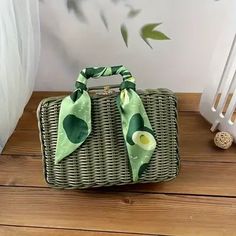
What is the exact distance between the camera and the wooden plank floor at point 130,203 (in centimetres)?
80

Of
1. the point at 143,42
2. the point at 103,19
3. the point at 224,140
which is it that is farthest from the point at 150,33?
the point at 224,140

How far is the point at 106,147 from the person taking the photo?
2.67ft

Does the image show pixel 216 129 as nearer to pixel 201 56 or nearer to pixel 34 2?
pixel 201 56

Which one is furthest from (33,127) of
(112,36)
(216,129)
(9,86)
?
(216,129)

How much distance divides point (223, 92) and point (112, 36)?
35cm

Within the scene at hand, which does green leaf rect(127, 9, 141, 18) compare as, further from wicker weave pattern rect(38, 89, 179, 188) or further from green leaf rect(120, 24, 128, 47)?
wicker weave pattern rect(38, 89, 179, 188)

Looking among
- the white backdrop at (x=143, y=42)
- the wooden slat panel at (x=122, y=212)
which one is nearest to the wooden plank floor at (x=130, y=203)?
the wooden slat panel at (x=122, y=212)

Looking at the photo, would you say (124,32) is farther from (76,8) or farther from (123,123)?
(123,123)

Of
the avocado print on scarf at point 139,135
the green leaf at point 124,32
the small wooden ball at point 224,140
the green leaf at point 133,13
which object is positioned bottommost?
the small wooden ball at point 224,140

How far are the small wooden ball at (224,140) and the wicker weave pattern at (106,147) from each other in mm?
170

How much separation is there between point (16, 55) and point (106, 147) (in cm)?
32

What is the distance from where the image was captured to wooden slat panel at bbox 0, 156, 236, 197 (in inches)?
34.5

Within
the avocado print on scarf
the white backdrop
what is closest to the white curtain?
the white backdrop

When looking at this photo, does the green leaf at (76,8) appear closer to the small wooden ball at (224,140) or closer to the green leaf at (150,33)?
the green leaf at (150,33)
